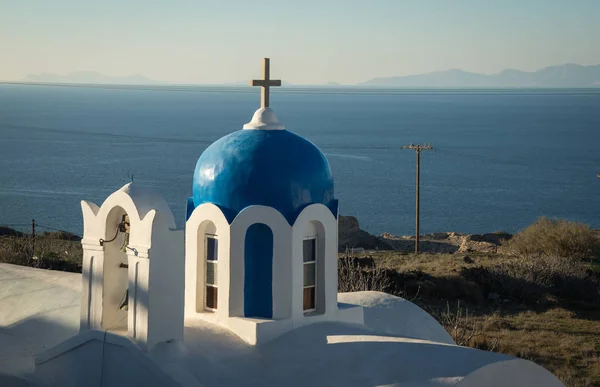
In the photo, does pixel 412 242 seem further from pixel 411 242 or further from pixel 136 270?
pixel 136 270

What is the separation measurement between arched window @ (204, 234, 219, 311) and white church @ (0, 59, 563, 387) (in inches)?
0.6

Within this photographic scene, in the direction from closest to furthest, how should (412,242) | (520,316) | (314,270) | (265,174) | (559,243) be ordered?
(265,174)
(314,270)
(520,316)
(559,243)
(412,242)

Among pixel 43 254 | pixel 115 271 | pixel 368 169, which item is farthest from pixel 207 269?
pixel 368 169

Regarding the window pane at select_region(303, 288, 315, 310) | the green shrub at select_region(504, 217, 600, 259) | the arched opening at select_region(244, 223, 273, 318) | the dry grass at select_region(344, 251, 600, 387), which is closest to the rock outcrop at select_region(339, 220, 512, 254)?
the green shrub at select_region(504, 217, 600, 259)

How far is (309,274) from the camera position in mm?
12000

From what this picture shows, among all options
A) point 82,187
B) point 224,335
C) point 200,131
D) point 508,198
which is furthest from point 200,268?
point 200,131

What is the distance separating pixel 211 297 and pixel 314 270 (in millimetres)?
1329

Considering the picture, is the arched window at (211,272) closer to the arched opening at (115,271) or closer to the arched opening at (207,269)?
the arched opening at (207,269)

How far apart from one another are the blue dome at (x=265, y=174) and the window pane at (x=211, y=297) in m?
1.02

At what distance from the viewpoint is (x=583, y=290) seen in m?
26.2

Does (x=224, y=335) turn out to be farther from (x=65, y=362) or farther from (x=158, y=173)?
(x=158, y=173)

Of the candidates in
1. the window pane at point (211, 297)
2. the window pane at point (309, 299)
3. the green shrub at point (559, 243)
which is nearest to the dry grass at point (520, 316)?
the green shrub at point (559, 243)

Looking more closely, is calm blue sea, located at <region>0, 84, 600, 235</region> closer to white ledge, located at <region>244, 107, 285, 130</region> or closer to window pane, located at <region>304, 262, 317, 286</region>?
white ledge, located at <region>244, 107, 285, 130</region>

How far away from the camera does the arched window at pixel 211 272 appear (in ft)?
39.0
